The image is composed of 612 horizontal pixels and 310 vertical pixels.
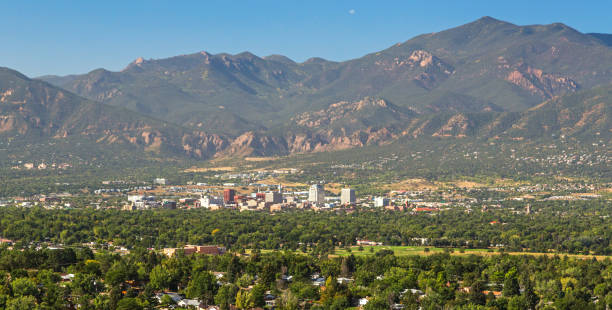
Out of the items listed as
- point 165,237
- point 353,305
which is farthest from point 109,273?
point 165,237

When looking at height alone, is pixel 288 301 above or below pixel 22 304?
below

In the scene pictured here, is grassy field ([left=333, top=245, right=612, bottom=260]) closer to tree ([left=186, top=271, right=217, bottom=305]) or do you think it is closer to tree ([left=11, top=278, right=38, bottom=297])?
tree ([left=186, top=271, right=217, bottom=305])

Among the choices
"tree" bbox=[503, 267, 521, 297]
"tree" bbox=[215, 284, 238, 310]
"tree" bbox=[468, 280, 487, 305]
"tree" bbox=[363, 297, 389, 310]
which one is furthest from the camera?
"tree" bbox=[503, 267, 521, 297]

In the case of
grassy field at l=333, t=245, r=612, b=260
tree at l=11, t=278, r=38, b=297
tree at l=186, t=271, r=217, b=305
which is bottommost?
grassy field at l=333, t=245, r=612, b=260

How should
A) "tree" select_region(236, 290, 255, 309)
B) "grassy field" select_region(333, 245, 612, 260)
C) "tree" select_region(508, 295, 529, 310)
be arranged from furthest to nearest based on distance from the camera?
1. "grassy field" select_region(333, 245, 612, 260)
2. "tree" select_region(508, 295, 529, 310)
3. "tree" select_region(236, 290, 255, 309)

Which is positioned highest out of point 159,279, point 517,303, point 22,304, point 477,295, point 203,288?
point 22,304

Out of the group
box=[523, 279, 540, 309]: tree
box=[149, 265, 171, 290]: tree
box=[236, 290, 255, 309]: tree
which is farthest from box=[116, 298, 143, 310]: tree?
box=[523, 279, 540, 309]: tree

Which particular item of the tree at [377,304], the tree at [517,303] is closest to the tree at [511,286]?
the tree at [517,303]

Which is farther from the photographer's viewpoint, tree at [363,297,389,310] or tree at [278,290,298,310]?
tree at [363,297,389,310]

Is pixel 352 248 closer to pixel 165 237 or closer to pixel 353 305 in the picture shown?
pixel 165 237

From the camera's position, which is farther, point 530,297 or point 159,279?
point 159,279

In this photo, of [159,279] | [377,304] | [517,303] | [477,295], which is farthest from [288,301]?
[517,303]

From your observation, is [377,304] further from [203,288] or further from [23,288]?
[23,288]
